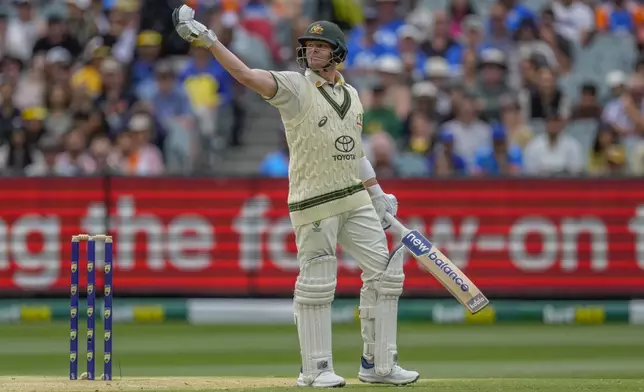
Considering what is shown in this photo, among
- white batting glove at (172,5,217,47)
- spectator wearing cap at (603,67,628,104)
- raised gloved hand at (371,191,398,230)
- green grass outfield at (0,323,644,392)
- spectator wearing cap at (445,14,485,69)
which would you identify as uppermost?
spectator wearing cap at (445,14,485,69)

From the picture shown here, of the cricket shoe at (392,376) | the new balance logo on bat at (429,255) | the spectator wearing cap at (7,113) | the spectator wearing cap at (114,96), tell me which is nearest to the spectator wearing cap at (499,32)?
the spectator wearing cap at (114,96)

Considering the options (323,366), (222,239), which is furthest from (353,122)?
(222,239)

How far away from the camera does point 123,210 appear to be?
49.9ft

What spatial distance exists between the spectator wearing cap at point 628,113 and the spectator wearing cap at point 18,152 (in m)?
6.43

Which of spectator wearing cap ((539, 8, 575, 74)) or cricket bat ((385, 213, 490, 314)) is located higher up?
spectator wearing cap ((539, 8, 575, 74))

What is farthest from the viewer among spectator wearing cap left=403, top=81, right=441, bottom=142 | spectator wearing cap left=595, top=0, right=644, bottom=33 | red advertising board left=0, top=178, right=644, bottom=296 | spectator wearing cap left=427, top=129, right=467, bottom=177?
spectator wearing cap left=595, top=0, right=644, bottom=33

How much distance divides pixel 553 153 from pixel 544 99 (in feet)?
4.35

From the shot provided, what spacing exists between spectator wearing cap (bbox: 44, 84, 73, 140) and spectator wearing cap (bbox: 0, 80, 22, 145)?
352 mm

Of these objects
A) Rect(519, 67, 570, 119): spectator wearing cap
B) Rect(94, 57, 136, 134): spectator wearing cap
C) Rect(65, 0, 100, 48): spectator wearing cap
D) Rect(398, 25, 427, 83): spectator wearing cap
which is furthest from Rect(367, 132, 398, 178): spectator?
Rect(65, 0, 100, 48): spectator wearing cap

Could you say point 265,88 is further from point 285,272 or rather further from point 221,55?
point 285,272

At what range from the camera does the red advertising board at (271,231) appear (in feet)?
49.6

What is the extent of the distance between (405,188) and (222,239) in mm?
1959

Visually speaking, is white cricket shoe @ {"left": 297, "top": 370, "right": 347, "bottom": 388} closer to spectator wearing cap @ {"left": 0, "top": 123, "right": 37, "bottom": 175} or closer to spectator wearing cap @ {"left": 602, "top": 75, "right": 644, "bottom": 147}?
spectator wearing cap @ {"left": 0, "top": 123, "right": 37, "bottom": 175}

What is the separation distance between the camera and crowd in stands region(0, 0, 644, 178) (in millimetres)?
16078
